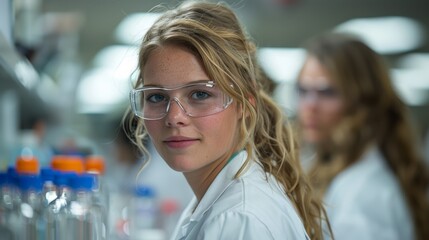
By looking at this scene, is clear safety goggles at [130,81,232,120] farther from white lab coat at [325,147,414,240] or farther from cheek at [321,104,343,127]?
cheek at [321,104,343,127]

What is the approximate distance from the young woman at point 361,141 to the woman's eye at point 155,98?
151 cm

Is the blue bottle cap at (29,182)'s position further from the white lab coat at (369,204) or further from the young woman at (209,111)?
the white lab coat at (369,204)

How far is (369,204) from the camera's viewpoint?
2.93m

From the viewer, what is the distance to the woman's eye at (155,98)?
5.41 feet

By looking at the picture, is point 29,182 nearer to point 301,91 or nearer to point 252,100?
point 252,100

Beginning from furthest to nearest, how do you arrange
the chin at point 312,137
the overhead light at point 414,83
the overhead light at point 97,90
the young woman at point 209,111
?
1. the overhead light at point 414,83
2. the overhead light at point 97,90
3. the chin at point 312,137
4. the young woman at point 209,111

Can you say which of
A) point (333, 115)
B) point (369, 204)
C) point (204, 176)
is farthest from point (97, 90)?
point (204, 176)

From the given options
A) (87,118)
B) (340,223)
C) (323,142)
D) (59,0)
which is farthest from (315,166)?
(87,118)

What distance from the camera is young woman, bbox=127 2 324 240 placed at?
1548 mm

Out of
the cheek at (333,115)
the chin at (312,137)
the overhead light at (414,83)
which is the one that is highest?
the cheek at (333,115)

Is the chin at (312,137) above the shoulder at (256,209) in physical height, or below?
below

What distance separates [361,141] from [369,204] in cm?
39

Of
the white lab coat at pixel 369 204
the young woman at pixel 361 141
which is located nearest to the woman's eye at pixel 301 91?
the young woman at pixel 361 141

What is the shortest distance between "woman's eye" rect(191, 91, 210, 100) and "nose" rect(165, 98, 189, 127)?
40mm
